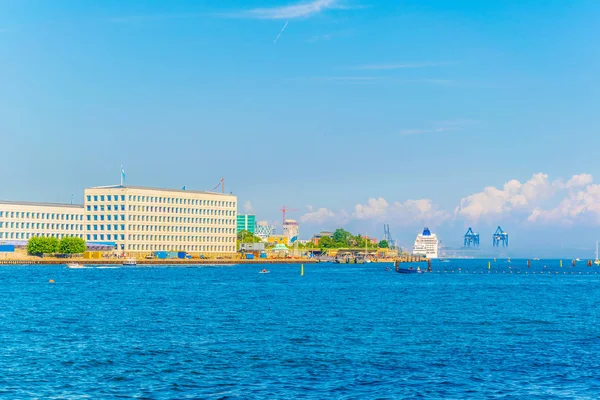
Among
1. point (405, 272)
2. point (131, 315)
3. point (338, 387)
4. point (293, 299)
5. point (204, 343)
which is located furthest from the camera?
point (405, 272)

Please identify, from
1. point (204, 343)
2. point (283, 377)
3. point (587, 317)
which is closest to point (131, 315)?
point (204, 343)

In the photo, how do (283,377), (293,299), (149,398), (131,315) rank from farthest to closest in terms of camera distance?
(293,299), (131,315), (283,377), (149,398)

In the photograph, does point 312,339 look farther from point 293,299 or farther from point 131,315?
point 293,299

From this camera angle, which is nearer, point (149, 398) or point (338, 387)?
point (149, 398)

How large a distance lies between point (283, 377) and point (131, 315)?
34856 mm

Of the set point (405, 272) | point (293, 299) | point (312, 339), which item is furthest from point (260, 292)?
point (405, 272)

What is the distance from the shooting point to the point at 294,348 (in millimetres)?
52719

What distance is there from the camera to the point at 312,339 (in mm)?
57438

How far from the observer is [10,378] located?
41.8 meters

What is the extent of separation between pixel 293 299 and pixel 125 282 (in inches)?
1751

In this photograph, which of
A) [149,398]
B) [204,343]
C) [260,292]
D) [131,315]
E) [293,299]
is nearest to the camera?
[149,398]

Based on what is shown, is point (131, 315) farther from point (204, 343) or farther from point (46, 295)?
point (46, 295)

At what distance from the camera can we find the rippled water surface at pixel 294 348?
40.2 meters

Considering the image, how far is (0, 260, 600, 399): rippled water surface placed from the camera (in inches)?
1581
